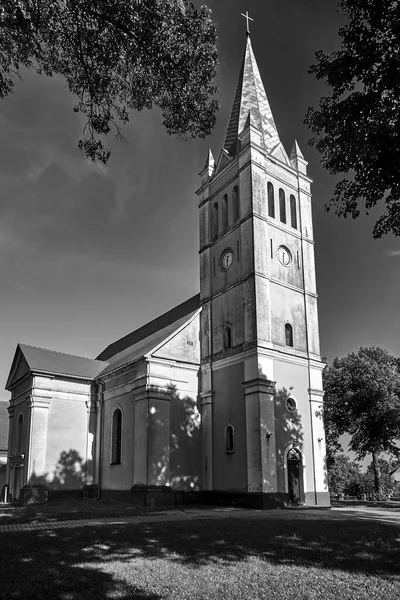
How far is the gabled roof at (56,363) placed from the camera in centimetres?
2988

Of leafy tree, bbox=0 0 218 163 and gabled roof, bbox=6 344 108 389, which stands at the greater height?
leafy tree, bbox=0 0 218 163

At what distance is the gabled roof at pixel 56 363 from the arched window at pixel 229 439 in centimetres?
1036

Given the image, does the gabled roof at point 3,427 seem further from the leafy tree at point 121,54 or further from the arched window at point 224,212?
the leafy tree at point 121,54

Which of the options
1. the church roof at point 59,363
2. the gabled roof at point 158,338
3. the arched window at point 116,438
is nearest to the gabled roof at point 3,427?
the church roof at point 59,363

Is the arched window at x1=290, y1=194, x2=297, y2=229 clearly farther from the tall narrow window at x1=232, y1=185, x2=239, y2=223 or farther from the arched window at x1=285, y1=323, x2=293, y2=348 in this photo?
the arched window at x1=285, y1=323, x2=293, y2=348

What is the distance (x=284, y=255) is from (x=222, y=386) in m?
7.87

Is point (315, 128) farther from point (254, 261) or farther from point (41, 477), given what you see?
point (41, 477)

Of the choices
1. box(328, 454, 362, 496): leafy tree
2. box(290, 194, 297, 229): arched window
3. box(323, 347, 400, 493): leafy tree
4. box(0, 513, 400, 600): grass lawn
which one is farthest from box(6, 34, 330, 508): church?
box(328, 454, 362, 496): leafy tree

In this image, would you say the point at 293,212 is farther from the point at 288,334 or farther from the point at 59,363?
the point at 59,363

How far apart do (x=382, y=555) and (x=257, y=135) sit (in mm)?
22419

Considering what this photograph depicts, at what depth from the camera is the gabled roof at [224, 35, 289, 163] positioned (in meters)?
30.2

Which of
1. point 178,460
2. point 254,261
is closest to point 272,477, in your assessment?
point 178,460

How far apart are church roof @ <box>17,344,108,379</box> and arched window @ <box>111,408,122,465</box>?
3773 millimetres

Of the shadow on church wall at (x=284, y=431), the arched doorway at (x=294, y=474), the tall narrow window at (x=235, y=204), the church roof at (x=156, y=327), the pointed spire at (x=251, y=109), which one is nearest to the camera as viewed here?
the shadow on church wall at (x=284, y=431)
